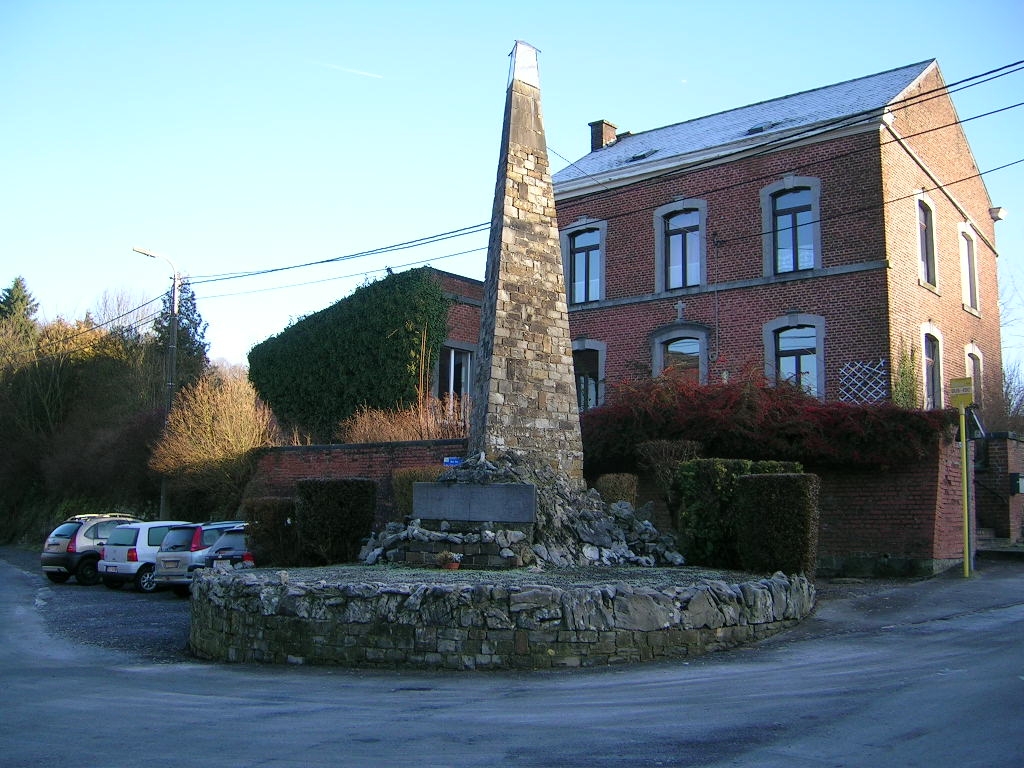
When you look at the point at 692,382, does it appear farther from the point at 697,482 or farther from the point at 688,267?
the point at 688,267

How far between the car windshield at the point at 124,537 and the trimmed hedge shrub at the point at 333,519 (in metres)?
5.98

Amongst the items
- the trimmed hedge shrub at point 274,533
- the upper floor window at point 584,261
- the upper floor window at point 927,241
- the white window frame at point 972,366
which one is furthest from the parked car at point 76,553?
the white window frame at point 972,366

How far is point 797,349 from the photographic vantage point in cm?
2169

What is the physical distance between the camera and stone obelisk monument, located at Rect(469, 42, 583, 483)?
14648mm

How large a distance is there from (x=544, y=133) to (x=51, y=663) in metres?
11.0

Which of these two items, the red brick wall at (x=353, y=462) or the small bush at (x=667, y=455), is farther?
the red brick wall at (x=353, y=462)

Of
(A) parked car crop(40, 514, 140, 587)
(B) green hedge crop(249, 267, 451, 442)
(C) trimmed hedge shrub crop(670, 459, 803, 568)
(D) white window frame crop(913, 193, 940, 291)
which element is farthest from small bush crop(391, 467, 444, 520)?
(D) white window frame crop(913, 193, 940, 291)

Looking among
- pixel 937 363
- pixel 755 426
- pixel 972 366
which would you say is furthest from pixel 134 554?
pixel 972 366

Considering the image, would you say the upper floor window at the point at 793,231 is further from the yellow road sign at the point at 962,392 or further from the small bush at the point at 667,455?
the small bush at the point at 667,455

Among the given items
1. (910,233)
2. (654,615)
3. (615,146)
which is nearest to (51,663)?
(654,615)

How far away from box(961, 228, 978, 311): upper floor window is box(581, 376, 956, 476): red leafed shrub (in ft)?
38.0

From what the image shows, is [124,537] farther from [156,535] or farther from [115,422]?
[115,422]

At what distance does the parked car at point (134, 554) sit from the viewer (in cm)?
1908

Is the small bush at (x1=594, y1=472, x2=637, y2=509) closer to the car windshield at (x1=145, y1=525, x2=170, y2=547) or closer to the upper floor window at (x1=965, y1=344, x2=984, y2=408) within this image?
the car windshield at (x1=145, y1=525, x2=170, y2=547)
